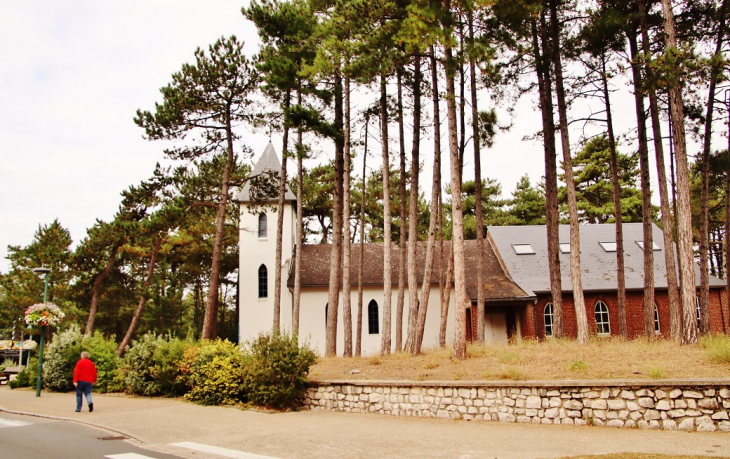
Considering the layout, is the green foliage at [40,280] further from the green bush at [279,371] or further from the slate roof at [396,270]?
the green bush at [279,371]

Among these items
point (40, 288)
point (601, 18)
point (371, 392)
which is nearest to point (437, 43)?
point (601, 18)

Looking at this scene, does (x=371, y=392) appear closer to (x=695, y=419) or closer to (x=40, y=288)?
(x=695, y=419)

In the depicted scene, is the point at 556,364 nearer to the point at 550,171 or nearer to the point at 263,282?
the point at 550,171

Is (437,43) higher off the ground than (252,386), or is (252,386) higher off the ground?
(437,43)

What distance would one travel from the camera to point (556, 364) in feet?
38.1

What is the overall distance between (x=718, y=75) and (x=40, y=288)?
41017mm

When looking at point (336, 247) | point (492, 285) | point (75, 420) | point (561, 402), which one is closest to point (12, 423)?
point (75, 420)

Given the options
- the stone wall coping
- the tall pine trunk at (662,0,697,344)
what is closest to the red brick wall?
the tall pine trunk at (662,0,697,344)

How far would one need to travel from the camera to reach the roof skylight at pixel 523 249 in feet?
93.5

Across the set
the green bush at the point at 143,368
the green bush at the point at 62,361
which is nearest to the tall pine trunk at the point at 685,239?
the green bush at the point at 143,368

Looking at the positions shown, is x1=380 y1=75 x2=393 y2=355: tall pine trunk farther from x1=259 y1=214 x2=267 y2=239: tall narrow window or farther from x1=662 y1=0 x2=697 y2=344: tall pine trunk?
x1=259 y1=214 x2=267 y2=239: tall narrow window

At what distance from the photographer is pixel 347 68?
14492mm

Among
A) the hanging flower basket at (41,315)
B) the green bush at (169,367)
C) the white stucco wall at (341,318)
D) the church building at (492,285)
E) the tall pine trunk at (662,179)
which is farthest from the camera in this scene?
the white stucco wall at (341,318)

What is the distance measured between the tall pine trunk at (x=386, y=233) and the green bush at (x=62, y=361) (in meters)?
10.7
